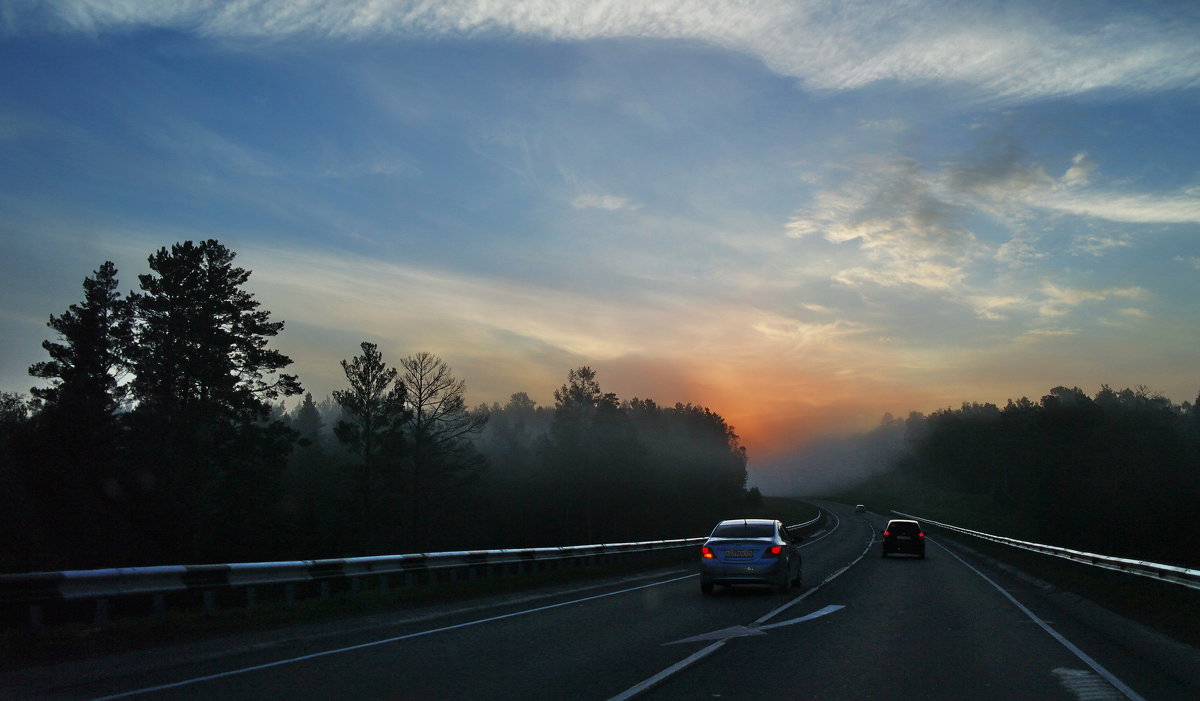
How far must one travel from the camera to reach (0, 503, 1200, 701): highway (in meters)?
8.12

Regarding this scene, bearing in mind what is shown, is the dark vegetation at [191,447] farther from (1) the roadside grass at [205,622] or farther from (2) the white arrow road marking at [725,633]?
(2) the white arrow road marking at [725,633]

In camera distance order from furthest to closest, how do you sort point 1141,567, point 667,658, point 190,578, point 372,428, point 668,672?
point 372,428, point 1141,567, point 190,578, point 667,658, point 668,672

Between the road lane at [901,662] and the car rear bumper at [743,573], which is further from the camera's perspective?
the car rear bumper at [743,573]

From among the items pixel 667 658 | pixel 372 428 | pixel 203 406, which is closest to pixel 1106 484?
pixel 372 428

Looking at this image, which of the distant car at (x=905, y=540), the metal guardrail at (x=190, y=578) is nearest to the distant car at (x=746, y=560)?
the metal guardrail at (x=190, y=578)

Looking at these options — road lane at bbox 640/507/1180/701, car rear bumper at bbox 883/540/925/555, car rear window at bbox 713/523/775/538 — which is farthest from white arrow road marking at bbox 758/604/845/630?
car rear bumper at bbox 883/540/925/555

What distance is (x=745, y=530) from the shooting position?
64.0 ft

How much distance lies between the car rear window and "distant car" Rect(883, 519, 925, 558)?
780 inches

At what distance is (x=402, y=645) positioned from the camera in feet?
36.5

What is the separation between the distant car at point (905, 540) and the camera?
37.3m

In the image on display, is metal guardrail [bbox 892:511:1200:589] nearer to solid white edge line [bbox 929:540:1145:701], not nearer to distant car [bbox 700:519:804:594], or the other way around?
solid white edge line [bbox 929:540:1145:701]

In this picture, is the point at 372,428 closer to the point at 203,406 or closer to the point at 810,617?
the point at 203,406

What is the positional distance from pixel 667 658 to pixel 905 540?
30.5 m

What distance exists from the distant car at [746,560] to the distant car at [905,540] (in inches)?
790
